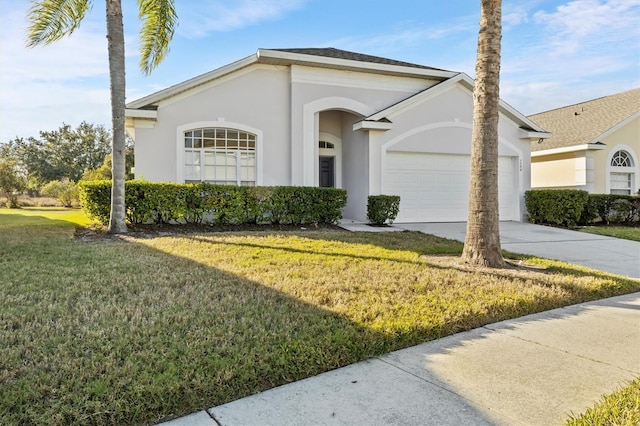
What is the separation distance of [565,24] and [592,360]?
→ 11968mm

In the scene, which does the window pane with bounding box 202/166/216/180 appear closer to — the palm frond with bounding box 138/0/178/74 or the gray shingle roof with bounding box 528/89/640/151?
the palm frond with bounding box 138/0/178/74

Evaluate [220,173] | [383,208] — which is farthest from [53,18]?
[383,208]

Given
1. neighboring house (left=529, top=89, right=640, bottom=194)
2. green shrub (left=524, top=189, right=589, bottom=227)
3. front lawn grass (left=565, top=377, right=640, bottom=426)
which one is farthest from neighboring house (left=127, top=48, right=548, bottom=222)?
front lawn grass (left=565, top=377, right=640, bottom=426)

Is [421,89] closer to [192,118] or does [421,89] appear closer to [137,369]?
[192,118]

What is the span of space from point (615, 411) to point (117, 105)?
10.7 metres

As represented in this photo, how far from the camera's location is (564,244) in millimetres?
10258

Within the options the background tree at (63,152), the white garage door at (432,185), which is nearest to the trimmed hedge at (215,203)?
the white garage door at (432,185)

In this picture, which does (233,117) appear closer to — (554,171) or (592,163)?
(554,171)

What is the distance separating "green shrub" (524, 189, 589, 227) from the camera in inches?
548

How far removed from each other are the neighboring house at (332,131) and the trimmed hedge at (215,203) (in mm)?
1587

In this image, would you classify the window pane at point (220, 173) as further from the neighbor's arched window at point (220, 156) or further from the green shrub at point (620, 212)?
the green shrub at point (620, 212)

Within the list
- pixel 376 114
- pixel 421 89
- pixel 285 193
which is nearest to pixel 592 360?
pixel 285 193

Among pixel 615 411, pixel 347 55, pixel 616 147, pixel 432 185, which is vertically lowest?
pixel 615 411

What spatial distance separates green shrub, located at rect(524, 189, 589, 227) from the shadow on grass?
40.6 feet
